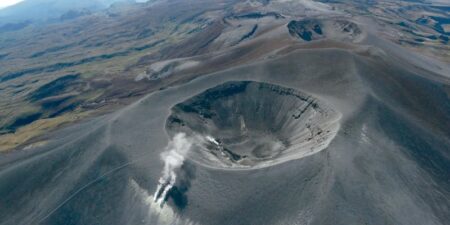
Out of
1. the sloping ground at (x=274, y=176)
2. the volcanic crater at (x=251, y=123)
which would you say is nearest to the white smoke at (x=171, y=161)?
the sloping ground at (x=274, y=176)

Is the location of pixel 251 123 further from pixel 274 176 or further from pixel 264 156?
pixel 274 176

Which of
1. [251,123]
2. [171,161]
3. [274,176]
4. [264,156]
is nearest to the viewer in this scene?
[274,176]

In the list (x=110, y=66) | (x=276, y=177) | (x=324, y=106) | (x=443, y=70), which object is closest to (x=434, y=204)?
(x=276, y=177)

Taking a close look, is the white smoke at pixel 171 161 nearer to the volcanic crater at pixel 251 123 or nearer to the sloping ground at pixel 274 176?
the sloping ground at pixel 274 176

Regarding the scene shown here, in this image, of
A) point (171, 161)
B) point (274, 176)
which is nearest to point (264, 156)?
point (274, 176)

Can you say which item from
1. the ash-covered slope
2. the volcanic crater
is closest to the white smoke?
the ash-covered slope

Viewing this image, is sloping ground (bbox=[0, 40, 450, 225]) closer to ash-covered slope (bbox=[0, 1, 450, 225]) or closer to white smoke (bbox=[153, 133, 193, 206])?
ash-covered slope (bbox=[0, 1, 450, 225])

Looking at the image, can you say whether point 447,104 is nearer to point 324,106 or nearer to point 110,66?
point 324,106
